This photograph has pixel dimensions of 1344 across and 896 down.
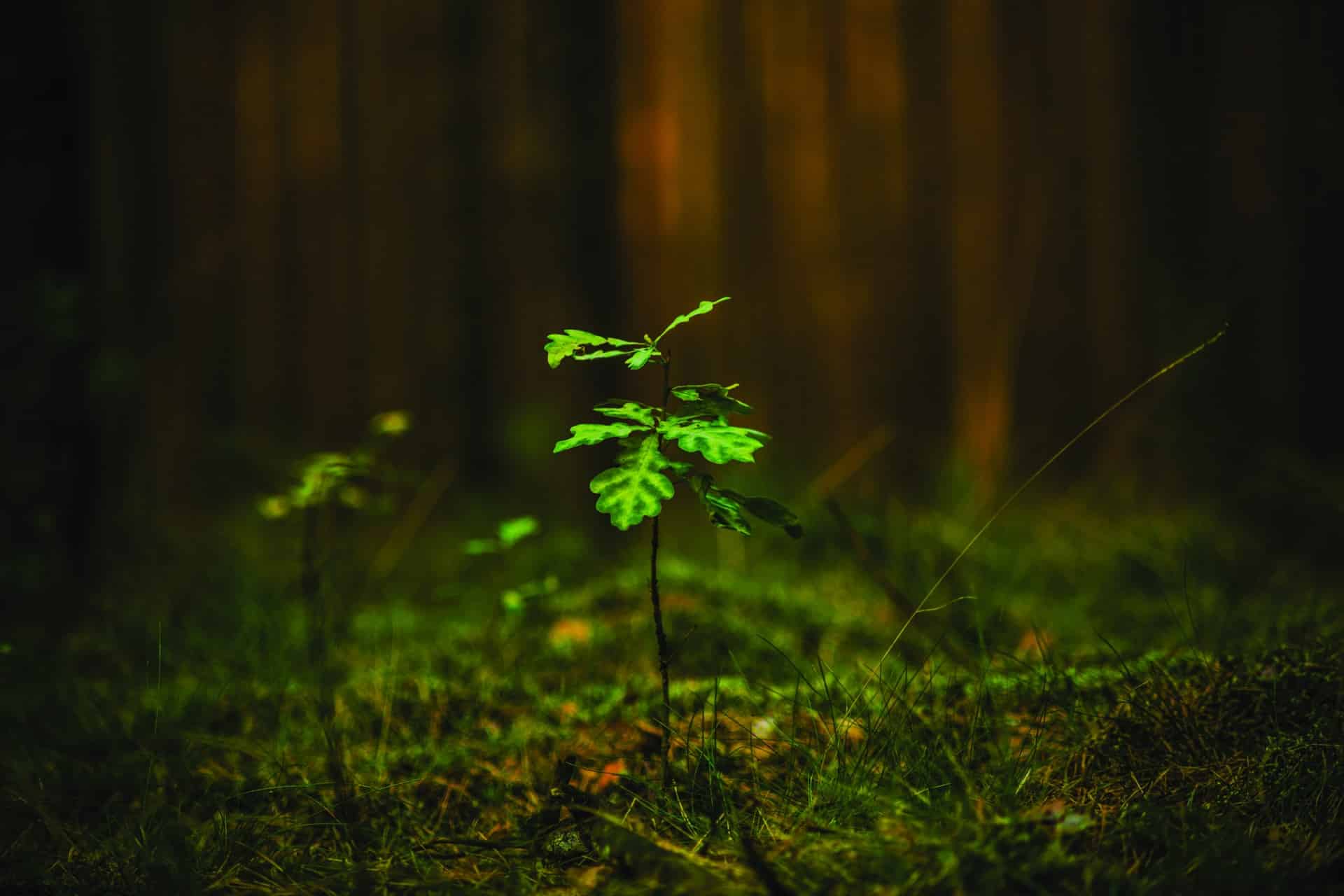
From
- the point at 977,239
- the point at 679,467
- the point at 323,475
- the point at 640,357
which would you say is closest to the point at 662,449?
the point at 679,467

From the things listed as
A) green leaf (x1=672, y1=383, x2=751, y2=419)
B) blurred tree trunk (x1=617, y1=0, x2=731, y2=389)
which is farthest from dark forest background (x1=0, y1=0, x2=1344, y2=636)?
green leaf (x1=672, y1=383, x2=751, y2=419)

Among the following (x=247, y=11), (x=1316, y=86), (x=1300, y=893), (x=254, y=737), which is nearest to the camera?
(x=1300, y=893)

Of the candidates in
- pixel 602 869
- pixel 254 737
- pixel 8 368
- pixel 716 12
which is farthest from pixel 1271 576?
pixel 8 368

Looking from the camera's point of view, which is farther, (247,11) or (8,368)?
(247,11)

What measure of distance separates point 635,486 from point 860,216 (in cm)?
284

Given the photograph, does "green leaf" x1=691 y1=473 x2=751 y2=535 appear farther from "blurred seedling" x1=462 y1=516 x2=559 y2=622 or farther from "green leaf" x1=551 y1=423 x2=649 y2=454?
"blurred seedling" x1=462 y1=516 x2=559 y2=622

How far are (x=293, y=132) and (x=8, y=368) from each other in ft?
6.94

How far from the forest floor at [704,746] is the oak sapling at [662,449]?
24cm

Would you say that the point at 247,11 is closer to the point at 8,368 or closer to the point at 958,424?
the point at 8,368

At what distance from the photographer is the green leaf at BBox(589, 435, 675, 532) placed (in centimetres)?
100

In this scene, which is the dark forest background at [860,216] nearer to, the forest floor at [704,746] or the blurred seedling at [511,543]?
the forest floor at [704,746]

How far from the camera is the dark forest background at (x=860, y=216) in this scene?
11.2ft

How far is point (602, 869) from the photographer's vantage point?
42.6 inches

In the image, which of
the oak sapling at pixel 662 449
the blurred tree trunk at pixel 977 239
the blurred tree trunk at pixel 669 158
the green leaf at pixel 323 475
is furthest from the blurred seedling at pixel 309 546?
the blurred tree trunk at pixel 977 239
